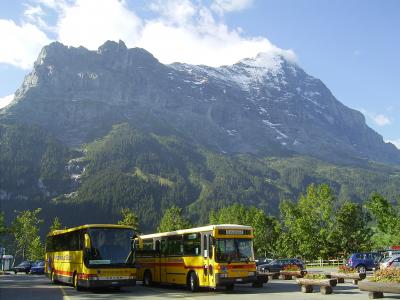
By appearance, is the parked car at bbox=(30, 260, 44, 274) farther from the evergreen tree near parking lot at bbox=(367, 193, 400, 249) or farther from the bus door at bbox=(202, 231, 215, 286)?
the evergreen tree near parking lot at bbox=(367, 193, 400, 249)

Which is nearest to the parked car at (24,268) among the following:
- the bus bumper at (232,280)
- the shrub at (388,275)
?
the bus bumper at (232,280)

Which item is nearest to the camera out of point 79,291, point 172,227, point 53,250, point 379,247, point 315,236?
point 79,291

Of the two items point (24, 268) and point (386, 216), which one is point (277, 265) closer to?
point (386, 216)

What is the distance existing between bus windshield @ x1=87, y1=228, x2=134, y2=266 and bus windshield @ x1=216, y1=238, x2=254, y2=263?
5511mm

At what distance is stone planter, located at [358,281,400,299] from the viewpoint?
19.4 metres

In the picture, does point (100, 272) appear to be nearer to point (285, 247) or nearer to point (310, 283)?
point (310, 283)

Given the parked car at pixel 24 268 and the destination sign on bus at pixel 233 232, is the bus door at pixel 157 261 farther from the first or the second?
the parked car at pixel 24 268

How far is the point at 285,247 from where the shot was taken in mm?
81625

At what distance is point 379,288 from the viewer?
20047 millimetres

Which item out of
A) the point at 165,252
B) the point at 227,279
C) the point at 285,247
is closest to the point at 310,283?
the point at 227,279

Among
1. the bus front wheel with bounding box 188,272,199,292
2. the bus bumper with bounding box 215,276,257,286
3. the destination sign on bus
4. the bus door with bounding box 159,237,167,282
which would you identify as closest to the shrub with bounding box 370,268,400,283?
the bus bumper with bounding box 215,276,257,286

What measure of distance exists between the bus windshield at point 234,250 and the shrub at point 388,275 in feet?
24.3

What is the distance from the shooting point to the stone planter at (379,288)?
1942 centimetres

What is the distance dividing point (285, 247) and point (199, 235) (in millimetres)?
57140
